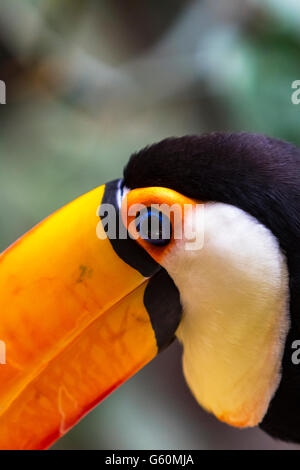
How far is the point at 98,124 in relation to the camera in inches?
120

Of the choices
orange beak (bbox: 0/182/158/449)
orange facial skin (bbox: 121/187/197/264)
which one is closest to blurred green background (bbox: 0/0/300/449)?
orange beak (bbox: 0/182/158/449)

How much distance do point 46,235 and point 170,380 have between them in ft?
6.07

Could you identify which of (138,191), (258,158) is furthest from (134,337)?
(258,158)

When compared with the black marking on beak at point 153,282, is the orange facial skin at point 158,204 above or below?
above

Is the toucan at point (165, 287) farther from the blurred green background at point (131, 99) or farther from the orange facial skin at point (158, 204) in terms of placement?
the blurred green background at point (131, 99)

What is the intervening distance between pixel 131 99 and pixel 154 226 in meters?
1.87

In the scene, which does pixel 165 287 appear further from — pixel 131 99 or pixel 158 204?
pixel 131 99

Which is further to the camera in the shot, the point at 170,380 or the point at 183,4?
the point at 183,4

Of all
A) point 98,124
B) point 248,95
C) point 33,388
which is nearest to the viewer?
Result: point 33,388

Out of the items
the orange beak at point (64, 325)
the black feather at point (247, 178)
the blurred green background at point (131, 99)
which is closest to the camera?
the black feather at point (247, 178)

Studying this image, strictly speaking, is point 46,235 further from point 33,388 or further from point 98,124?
point 98,124

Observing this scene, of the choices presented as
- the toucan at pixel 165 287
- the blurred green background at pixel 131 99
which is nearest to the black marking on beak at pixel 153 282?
the toucan at pixel 165 287

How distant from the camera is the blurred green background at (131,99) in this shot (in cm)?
256

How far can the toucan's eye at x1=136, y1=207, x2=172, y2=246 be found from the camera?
1.38m
